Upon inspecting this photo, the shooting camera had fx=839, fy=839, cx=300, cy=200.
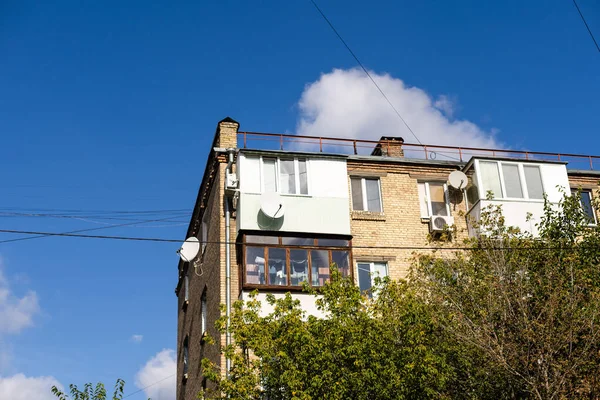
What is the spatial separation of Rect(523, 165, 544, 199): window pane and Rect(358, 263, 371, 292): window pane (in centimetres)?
557

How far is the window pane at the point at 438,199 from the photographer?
25922 millimetres

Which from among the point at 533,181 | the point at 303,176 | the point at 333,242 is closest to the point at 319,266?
the point at 333,242

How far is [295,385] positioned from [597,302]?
6616 millimetres

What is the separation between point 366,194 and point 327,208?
1.87m

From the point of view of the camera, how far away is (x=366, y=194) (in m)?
25.7

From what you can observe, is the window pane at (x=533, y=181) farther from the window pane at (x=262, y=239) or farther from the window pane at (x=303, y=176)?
the window pane at (x=262, y=239)

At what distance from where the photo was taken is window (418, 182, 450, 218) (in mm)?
25853

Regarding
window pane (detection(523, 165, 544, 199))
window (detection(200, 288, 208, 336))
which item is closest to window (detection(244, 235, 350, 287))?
window (detection(200, 288, 208, 336))

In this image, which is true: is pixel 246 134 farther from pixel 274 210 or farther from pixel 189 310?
pixel 189 310

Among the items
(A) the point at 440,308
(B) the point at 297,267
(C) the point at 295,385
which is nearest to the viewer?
(C) the point at 295,385

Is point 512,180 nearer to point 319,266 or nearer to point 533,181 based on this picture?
point 533,181

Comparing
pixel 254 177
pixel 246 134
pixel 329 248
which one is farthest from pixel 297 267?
pixel 246 134

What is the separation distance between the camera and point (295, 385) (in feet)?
52.9

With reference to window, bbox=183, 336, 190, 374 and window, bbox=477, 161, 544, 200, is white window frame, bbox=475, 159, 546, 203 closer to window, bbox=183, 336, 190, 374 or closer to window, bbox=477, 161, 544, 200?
window, bbox=477, 161, 544, 200
